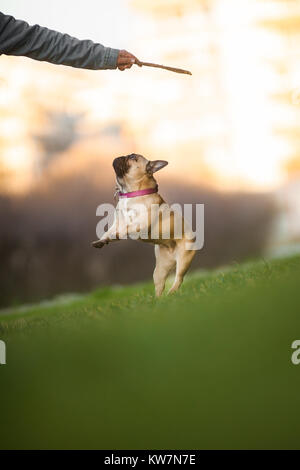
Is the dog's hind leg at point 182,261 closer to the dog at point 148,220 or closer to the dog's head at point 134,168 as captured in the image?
the dog at point 148,220

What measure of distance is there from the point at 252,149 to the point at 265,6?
500 mm

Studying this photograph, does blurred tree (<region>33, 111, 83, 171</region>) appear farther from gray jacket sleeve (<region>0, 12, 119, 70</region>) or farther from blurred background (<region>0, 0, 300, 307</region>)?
gray jacket sleeve (<region>0, 12, 119, 70</region>)

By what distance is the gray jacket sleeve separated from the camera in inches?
75.4

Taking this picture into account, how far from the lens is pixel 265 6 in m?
2.00

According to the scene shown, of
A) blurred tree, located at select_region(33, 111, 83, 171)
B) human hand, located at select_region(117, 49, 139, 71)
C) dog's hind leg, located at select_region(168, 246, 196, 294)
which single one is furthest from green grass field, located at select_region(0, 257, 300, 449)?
human hand, located at select_region(117, 49, 139, 71)

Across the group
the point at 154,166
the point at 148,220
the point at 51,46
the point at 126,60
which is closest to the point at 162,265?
the point at 148,220

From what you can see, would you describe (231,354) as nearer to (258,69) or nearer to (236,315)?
(236,315)

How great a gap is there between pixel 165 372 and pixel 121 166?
0.71 metres

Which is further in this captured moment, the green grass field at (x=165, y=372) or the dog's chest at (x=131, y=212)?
the dog's chest at (x=131, y=212)

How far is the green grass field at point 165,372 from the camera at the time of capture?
1733 mm

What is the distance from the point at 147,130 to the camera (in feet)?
6.56

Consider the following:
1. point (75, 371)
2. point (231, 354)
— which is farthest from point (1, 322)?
point (231, 354)

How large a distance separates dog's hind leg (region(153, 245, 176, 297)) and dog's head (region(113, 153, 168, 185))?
254 millimetres

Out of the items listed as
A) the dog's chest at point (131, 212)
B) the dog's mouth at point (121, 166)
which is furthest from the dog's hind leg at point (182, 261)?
the dog's mouth at point (121, 166)
